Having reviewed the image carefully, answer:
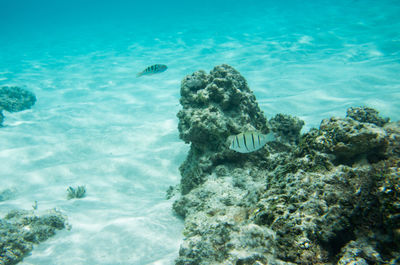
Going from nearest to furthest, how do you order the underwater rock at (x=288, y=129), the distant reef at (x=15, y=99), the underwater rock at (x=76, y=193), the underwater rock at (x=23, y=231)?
1. the underwater rock at (x=23, y=231)
2. the underwater rock at (x=288, y=129)
3. the underwater rock at (x=76, y=193)
4. the distant reef at (x=15, y=99)

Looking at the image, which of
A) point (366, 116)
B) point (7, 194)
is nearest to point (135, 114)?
point (7, 194)

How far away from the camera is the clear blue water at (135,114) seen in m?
3.45

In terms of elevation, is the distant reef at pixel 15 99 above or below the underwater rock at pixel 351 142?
above

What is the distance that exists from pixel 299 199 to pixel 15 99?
13664 mm

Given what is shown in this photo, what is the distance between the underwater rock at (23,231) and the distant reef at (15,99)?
352 inches

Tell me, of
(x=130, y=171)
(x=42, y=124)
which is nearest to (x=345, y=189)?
(x=130, y=171)

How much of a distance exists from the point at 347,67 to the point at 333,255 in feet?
42.7

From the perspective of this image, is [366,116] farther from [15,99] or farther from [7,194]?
[15,99]

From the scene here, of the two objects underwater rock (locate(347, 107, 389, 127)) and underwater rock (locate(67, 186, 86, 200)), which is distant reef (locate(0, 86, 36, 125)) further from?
underwater rock (locate(347, 107, 389, 127))

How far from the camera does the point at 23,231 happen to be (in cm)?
342

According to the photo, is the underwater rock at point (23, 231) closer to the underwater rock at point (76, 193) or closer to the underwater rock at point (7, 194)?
the underwater rock at point (76, 193)

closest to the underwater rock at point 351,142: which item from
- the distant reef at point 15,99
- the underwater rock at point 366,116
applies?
the underwater rock at point 366,116

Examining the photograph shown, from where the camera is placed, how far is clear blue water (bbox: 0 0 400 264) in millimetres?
3449

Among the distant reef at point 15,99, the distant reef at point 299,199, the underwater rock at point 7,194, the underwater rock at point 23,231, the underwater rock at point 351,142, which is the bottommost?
the underwater rock at point 23,231
